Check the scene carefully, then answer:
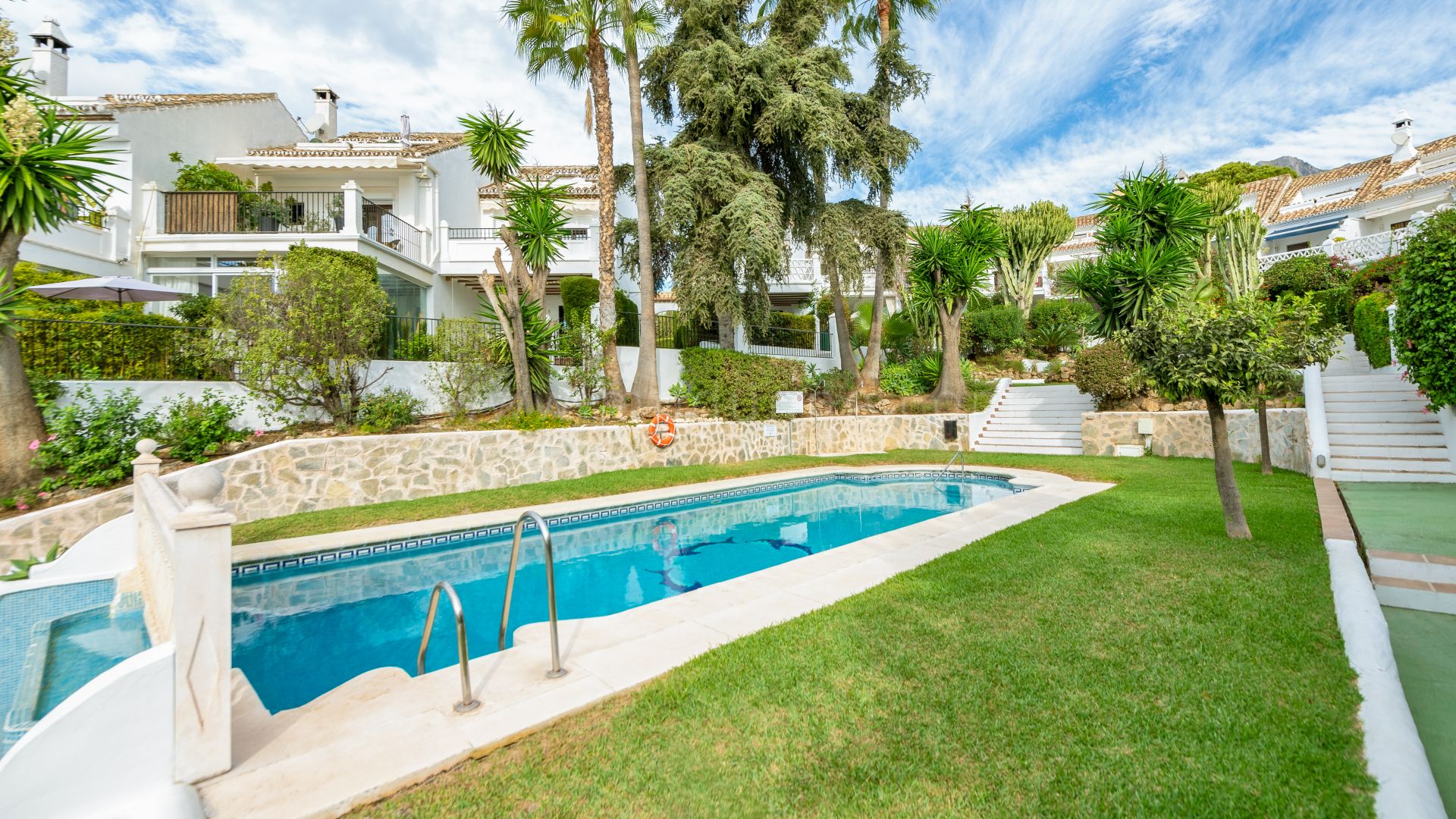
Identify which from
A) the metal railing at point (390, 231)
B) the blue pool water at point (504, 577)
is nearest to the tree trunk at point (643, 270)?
the blue pool water at point (504, 577)

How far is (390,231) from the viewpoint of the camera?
1791 centimetres

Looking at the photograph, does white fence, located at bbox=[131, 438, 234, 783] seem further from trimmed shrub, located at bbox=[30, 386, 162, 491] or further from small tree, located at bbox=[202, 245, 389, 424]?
small tree, located at bbox=[202, 245, 389, 424]

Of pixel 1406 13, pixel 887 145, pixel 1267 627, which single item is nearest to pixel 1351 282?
pixel 1406 13

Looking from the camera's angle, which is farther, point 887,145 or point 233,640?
point 887,145

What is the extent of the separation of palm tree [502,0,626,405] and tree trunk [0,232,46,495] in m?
8.98

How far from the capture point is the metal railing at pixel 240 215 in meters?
15.8

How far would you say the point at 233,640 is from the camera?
5.54 metres

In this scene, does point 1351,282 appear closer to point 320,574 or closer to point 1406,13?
point 1406,13

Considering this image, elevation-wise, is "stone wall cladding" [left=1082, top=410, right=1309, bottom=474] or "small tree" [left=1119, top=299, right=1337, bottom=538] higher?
"small tree" [left=1119, top=299, right=1337, bottom=538]

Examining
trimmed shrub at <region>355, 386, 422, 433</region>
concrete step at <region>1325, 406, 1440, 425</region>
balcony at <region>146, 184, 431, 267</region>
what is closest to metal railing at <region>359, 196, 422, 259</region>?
balcony at <region>146, 184, 431, 267</region>

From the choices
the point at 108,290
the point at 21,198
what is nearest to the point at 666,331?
the point at 108,290

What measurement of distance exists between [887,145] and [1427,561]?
15788mm

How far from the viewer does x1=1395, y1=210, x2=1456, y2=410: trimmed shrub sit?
8.30m

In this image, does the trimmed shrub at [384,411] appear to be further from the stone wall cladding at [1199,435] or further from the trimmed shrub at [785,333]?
the stone wall cladding at [1199,435]
